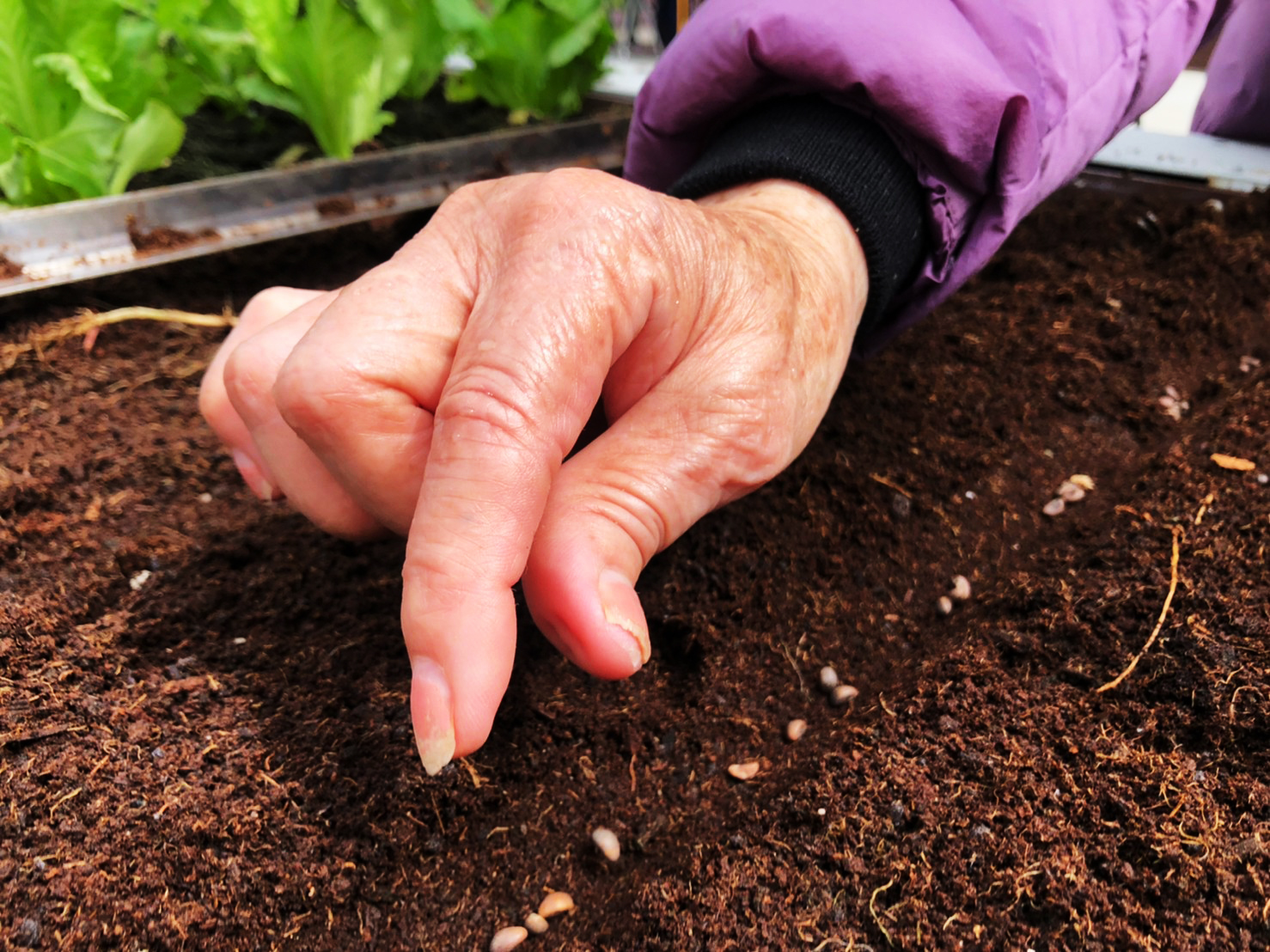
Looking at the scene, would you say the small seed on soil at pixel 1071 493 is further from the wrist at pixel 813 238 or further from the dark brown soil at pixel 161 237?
the dark brown soil at pixel 161 237

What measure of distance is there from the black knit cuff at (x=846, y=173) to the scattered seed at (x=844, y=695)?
0.56 metres

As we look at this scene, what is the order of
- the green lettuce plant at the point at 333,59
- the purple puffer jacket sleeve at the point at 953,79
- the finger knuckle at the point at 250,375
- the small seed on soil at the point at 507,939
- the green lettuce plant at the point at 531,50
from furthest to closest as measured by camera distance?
1. the green lettuce plant at the point at 531,50
2. the green lettuce plant at the point at 333,59
3. the purple puffer jacket sleeve at the point at 953,79
4. the finger knuckle at the point at 250,375
5. the small seed on soil at the point at 507,939

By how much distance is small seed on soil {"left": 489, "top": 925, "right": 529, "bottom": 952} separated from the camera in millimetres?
799

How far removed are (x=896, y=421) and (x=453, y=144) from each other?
1.39 metres

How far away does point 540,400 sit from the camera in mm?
721

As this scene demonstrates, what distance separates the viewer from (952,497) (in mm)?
1227

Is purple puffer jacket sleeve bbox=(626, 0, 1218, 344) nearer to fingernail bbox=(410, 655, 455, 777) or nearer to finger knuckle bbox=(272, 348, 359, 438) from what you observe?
finger knuckle bbox=(272, 348, 359, 438)

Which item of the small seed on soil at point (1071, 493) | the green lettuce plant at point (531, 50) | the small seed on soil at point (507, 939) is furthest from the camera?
the green lettuce plant at point (531, 50)

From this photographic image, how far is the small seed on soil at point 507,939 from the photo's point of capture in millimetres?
799

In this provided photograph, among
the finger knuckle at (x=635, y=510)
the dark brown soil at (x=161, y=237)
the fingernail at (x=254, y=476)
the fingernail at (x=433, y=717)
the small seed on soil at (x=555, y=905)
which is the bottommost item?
the small seed on soil at (x=555, y=905)

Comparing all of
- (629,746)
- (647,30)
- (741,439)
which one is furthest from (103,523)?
(647,30)

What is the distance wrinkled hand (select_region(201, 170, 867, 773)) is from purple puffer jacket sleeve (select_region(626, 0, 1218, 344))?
1.16 ft

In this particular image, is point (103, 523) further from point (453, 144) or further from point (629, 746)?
point (453, 144)

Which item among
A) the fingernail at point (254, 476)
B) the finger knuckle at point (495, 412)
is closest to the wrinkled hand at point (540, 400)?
the finger knuckle at point (495, 412)
